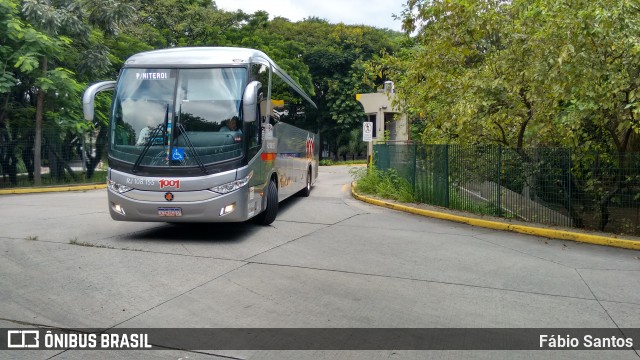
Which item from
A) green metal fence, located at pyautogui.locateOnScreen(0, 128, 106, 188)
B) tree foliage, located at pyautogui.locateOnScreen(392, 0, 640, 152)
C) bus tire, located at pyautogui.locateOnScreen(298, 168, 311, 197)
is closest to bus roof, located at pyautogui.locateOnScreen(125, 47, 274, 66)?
tree foliage, located at pyautogui.locateOnScreen(392, 0, 640, 152)

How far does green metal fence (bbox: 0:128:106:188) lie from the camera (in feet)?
67.8

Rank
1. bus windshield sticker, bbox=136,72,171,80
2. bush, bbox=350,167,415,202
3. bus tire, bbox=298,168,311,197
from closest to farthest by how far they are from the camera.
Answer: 1. bus windshield sticker, bbox=136,72,171,80
2. bush, bbox=350,167,415,202
3. bus tire, bbox=298,168,311,197

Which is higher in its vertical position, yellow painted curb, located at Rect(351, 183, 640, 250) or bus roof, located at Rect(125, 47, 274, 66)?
bus roof, located at Rect(125, 47, 274, 66)

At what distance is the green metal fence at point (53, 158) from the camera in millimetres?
20672

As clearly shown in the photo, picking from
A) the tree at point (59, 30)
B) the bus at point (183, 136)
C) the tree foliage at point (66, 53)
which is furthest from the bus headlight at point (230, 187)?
the tree at point (59, 30)

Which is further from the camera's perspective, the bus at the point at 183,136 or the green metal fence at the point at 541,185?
the green metal fence at the point at 541,185

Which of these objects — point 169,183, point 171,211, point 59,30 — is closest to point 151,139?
point 169,183

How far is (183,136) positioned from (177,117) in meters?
0.35

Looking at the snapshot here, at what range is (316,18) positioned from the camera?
56.2 m

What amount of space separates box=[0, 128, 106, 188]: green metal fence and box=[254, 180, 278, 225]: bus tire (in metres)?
13.6

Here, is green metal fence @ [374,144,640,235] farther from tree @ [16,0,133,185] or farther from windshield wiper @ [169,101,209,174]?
tree @ [16,0,133,185]

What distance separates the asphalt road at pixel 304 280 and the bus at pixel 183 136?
68 cm

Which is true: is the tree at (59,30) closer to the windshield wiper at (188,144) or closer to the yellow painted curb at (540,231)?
the windshield wiper at (188,144)

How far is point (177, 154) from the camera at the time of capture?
8.88 m
